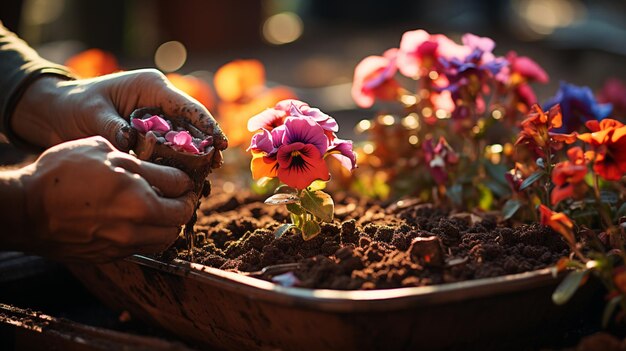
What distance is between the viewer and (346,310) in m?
1.39

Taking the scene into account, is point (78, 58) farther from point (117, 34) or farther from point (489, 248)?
point (117, 34)

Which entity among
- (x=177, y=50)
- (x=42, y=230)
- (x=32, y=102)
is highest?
(x=32, y=102)

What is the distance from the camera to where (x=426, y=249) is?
156 centimetres

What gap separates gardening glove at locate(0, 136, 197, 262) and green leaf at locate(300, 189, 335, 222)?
12.8 inches

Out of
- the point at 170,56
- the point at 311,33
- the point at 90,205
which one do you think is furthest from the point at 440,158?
the point at 311,33

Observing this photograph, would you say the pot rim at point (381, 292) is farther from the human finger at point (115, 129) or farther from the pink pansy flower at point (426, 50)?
the pink pansy flower at point (426, 50)

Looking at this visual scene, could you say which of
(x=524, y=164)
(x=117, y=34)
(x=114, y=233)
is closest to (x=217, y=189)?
(x=524, y=164)

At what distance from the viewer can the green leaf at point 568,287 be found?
145cm

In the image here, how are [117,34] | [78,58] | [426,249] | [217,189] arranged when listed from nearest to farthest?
[426,249]
[217,189]
[78,58]
[117,34]

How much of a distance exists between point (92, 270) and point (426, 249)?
0.84 metres

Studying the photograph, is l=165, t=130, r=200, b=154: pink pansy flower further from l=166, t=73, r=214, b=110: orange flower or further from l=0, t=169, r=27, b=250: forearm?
l=166, t=73, r=214, b=110: orange flower

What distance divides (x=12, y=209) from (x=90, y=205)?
140 millimetres

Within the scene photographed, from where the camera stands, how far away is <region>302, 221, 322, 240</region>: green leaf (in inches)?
69.2

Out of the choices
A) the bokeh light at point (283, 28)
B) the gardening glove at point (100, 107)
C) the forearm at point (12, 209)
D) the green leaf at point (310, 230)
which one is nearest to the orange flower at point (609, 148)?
the green leaf at point (310, 230)
